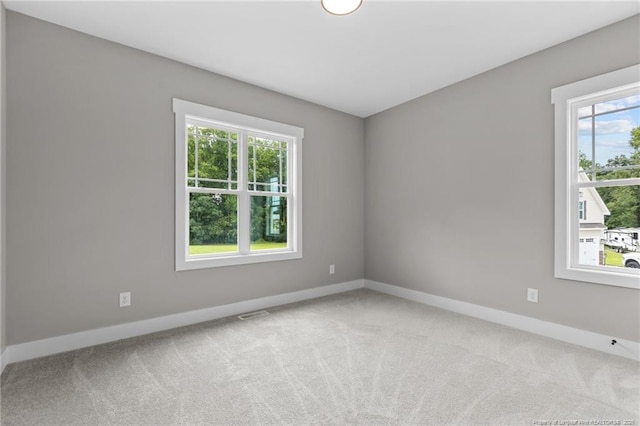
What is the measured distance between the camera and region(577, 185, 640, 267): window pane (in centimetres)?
259

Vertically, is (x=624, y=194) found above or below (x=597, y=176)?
below

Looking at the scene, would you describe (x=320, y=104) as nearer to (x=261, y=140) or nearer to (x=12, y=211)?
(x=261, y=140)

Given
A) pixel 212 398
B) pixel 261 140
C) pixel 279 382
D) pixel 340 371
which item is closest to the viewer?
pixel 212 398

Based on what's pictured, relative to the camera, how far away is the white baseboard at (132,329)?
2418mm

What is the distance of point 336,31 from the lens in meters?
2.66

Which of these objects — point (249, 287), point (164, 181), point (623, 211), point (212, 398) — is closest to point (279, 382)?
point (212, 398)

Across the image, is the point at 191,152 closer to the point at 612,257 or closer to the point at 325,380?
the point at 325,380

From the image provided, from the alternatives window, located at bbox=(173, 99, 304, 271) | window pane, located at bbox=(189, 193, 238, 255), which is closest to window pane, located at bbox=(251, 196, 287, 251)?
window, located at bbox=(173, 99, 304, 271)

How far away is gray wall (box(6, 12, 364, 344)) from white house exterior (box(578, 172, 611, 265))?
342 cm

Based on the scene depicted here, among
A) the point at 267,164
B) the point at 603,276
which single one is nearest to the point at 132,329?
the point at 267,164

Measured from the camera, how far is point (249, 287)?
367 centimetres

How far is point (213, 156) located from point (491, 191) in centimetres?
311

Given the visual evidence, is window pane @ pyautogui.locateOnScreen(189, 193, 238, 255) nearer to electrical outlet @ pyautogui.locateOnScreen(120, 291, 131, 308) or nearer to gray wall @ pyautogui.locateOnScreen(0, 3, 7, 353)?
electrical outlet @ pyautogui.locateOnScreen(120, 291, 131, 308)

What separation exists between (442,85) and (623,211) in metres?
2.18
